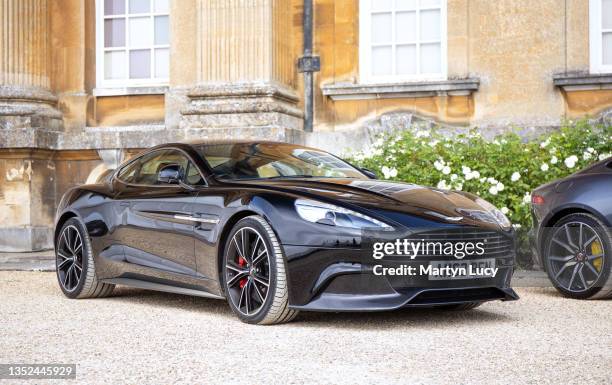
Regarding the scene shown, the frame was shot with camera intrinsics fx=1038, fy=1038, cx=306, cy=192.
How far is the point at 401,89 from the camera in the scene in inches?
531

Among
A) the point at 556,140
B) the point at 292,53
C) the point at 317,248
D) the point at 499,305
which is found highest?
the point at 292,53

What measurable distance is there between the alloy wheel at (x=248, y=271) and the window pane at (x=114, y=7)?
8992mm

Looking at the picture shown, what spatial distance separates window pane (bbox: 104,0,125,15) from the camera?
1505 centimetres

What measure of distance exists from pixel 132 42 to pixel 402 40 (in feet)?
12.9

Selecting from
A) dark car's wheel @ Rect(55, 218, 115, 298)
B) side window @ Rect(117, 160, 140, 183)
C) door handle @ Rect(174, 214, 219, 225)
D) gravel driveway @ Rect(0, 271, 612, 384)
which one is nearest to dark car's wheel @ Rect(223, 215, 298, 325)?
gravel driveway @ Rect(0, 271, 612, 384)

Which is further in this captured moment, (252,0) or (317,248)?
(252,0)

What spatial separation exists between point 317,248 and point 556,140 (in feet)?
16.5

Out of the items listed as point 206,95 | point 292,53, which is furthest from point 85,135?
point 292,53

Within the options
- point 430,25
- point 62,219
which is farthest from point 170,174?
point 430,25

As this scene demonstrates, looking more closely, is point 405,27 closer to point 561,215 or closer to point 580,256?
point 561,215

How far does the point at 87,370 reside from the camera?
201 inches

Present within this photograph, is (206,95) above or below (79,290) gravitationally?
above

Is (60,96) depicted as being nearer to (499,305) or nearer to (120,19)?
(120,19)

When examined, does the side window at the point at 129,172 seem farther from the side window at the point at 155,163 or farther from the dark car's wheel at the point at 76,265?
the dark car's wheel at the point at 76,265
